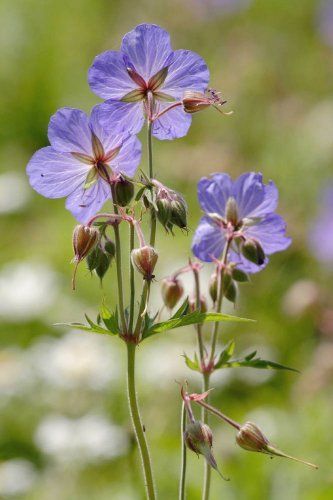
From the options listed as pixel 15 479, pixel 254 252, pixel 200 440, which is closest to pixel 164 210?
pixel 254 252

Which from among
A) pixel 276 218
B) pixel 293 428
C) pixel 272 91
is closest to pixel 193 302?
pixel 276 218

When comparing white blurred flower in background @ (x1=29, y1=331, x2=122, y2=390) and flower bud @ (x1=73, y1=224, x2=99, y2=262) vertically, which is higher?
flower bud @ (x1=73, y1=224, x2=99, y2=262)

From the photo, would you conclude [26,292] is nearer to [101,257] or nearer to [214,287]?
[214,287]

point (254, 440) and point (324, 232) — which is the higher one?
point (254, 440)

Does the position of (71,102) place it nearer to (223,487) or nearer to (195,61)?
(223,487)

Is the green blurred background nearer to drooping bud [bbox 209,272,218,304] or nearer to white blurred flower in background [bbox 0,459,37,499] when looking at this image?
white blurred flower in background [bbox 0,459,37,499]

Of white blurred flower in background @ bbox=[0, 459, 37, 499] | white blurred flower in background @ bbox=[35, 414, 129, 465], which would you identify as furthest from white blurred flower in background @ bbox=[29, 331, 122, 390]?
white blurred flower in background @ bbox=[0, 459, 37, 499]

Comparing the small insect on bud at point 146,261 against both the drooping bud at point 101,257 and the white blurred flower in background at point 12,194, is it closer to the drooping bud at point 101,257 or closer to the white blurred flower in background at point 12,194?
the drooping bud at point 101,257
